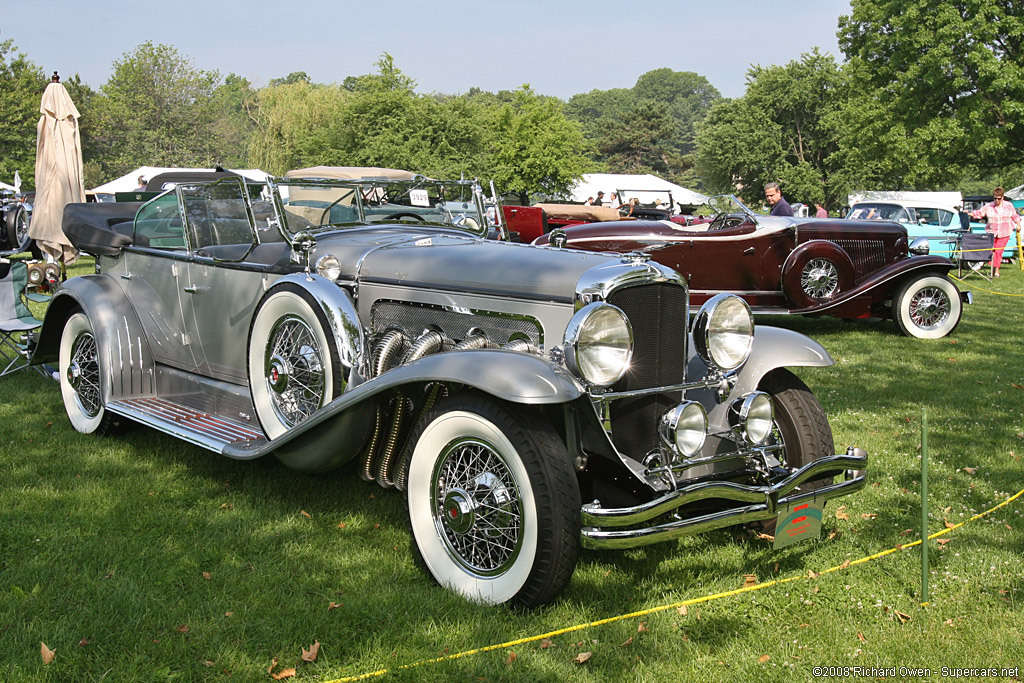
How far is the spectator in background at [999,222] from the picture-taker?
16.6 meters

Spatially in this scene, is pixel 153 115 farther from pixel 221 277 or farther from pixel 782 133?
pixel 221 277

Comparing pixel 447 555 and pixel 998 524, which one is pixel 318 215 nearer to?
pixel 447 555

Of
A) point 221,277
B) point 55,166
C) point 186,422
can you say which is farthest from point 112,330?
point 55,166

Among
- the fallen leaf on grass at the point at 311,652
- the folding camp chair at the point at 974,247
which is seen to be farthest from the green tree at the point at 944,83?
the fallen leaf on grass at the point at 311,652

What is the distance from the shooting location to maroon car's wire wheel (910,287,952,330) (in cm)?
1005

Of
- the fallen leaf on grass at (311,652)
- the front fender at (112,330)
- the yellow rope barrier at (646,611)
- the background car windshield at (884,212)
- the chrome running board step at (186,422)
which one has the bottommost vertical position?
the yellow rope barrier at (646,611)

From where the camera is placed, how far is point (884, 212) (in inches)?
789

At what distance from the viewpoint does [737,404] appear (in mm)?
3668

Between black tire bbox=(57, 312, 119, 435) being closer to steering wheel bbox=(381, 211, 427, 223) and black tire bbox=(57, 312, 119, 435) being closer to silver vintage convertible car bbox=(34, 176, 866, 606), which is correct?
silver vintage convertible car bbox=(34, 176, 866, 606)

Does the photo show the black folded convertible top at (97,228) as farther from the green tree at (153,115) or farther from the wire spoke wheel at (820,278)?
the green tree at (153,115)

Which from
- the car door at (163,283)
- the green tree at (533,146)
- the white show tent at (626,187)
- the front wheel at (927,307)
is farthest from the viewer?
the white show tent at (626,187)

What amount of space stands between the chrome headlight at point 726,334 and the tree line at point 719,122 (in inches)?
1014

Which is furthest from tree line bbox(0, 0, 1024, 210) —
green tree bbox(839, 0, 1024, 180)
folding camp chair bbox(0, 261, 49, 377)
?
folding camp chair bbox(0, 261, 49, 377)

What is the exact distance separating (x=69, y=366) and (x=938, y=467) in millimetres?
5856
